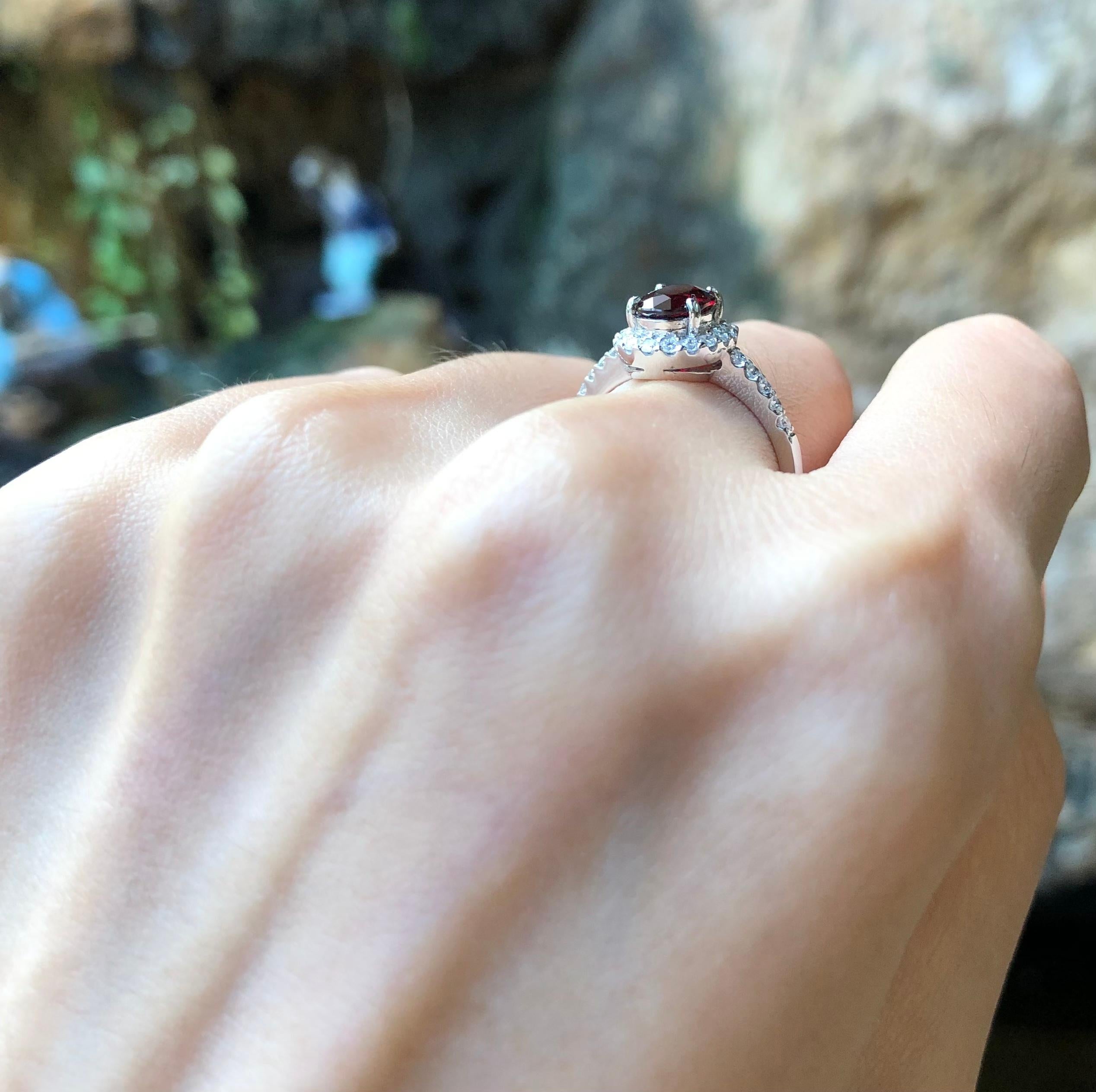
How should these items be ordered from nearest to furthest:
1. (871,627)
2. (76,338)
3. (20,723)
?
(871,627), (20,723), (76,338)

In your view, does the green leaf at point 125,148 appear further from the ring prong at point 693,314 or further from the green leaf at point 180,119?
the ring prong at point 693,314

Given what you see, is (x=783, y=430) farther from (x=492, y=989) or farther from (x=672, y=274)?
(x=672, y=274)

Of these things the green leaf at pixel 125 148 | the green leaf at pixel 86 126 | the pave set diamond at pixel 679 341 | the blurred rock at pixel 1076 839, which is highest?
the green leaf at pixel 86 126

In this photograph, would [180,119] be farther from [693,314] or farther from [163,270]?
[693,314]

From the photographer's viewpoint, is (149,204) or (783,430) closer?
(783,430)

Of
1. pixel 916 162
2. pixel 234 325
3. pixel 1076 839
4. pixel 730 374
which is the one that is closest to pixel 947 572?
pixel 730 374

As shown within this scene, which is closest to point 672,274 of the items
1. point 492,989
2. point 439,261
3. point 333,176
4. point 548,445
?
point 439,261

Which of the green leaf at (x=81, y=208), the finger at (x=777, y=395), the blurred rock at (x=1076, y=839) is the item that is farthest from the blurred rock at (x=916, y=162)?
the green leaf at (x=81, y=208)
